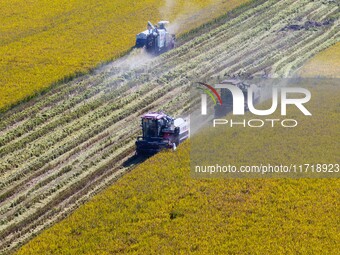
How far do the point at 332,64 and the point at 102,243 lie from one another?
1223 inches

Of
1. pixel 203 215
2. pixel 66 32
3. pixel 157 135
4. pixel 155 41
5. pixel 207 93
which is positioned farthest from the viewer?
pixel 66 32

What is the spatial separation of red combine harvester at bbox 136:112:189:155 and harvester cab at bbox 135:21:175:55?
1963cm

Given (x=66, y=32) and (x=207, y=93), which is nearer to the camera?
(x=207, y=93)

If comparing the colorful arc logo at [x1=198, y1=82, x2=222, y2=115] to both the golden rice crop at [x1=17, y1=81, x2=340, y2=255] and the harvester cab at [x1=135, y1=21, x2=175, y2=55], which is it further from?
the harvester cab at [x1=135, y1=21, x2=175, y2=55]

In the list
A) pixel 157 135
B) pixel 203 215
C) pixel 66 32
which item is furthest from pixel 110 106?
pixel 66 32

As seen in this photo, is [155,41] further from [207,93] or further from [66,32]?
[207,93]

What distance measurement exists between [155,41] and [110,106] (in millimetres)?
13269

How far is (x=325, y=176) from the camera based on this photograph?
35094 millimetres

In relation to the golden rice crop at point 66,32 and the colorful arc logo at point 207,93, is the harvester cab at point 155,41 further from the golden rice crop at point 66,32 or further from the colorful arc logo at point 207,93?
the colorful arc logo at point 207,93

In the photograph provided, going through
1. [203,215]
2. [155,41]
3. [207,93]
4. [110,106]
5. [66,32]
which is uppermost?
[66,32]

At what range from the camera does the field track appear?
3525cm

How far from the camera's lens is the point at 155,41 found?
58625 mm

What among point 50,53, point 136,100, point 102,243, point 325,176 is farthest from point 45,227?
point 50,53

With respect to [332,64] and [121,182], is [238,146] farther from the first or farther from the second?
[332,64]
